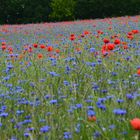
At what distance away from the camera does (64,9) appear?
87.8 ft

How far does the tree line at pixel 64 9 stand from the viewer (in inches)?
1053

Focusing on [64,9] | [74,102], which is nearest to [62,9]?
[64,9]

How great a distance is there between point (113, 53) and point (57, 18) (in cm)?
2280

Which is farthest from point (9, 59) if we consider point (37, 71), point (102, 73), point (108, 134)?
point (108, 134)

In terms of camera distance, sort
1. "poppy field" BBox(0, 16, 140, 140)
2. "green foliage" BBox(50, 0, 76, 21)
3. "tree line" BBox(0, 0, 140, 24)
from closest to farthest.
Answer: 1. "poppy field" BBox(0, 16, 140, 140)
2. "green foliage" BBox(50, 0, 76, 21)
3. "tree line" BBox(0, 0, 140, 24)

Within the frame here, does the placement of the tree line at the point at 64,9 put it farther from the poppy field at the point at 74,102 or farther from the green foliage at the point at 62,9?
the poppy field at the point at 74,102

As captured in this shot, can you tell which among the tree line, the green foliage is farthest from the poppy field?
the tree line

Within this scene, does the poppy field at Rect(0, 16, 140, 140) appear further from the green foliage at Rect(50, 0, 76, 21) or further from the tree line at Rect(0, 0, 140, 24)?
the tree line at Rect(0, 0, 140, 24)

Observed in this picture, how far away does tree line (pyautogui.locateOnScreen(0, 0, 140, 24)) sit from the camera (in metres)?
26.8

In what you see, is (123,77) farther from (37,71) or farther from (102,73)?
(37,71)

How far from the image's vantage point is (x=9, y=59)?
537cm

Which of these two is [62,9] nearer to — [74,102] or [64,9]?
[64,9]

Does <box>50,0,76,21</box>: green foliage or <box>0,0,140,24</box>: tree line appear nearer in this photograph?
<box>50,0,76,21</box>: green foliage

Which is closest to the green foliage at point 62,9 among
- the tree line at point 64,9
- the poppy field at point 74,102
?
A: the tree line at point 64,9
